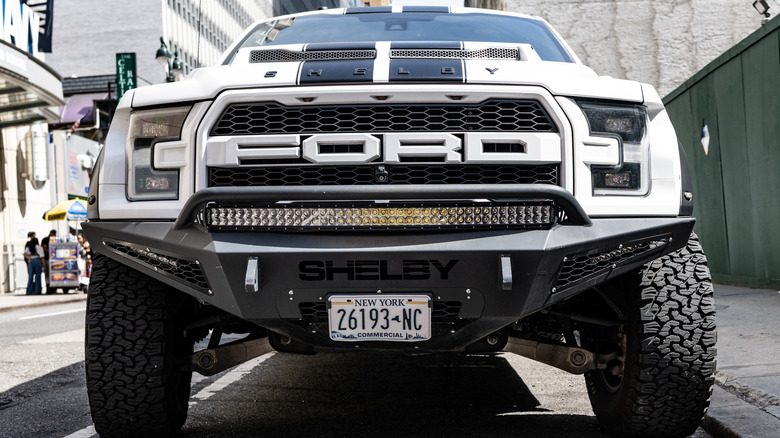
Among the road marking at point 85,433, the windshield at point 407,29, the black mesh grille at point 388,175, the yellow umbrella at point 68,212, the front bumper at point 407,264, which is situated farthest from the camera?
the yellow umbrella at point 68,212

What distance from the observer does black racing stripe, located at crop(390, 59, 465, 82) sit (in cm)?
321

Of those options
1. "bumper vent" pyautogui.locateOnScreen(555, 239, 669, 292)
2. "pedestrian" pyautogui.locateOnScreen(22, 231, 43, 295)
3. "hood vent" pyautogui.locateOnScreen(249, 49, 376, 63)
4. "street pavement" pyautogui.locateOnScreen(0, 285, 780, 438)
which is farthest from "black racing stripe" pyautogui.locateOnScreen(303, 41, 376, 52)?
"pedestrian" pyautogui.locateOnScreen(22, 231, 43, 295)

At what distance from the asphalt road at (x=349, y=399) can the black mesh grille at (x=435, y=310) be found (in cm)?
92

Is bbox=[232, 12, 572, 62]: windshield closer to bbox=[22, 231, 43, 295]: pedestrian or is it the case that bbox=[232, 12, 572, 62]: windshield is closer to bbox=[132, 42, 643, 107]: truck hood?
bbox=[132, 42, 643, 107]: truck hood

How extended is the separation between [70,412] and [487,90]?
9.87 ft

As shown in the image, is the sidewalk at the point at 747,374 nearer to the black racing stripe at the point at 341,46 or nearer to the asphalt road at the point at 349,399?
the asphalt road at the point at 349,399

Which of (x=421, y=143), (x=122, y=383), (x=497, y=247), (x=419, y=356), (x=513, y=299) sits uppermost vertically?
(x=421, y=143)

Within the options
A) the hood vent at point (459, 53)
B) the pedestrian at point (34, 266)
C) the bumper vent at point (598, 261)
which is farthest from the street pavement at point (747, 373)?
the pedestrian at point (34, 266)

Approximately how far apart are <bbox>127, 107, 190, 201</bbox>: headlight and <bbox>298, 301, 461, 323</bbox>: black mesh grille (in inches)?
25.8

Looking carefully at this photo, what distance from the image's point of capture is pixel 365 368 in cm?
604

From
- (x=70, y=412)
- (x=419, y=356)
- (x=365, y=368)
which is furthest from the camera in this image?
(x=419, y=356)

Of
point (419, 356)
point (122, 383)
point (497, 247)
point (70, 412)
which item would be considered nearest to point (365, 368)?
point (419, 356)

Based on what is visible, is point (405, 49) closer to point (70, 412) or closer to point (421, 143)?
point (421, 143)

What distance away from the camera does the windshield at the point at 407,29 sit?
4.61 meters
